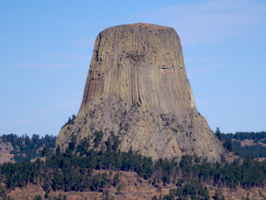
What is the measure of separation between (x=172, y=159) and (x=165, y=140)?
20.0 feet

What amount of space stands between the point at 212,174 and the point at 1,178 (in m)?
59.0

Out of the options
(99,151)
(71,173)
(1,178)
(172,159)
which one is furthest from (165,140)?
(1,178)

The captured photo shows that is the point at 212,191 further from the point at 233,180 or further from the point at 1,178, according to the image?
the point at 1,178

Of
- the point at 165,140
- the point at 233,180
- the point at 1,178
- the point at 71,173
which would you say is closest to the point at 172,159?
the point at 165,140

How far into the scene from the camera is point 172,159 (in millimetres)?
196875

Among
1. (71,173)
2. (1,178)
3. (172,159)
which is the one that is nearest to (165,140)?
(172,159)

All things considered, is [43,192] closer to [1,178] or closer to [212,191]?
[1,178]

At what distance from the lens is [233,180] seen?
636ft

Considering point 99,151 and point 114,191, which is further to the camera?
point 99,151

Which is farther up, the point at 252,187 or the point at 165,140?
the point at 165,140

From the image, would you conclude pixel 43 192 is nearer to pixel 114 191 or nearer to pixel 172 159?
pixel 114 191

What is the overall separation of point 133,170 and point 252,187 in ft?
117

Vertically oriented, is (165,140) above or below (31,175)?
above

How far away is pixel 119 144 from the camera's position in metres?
198
